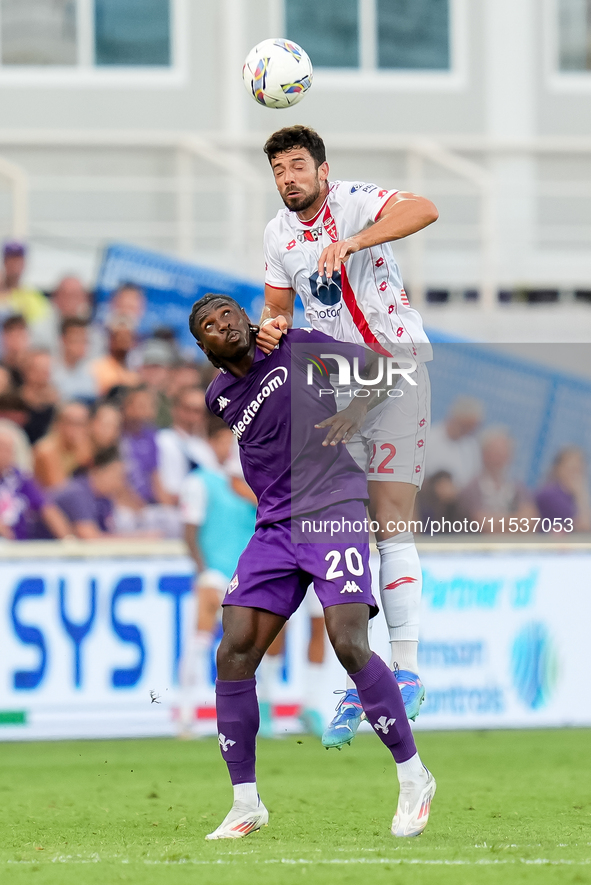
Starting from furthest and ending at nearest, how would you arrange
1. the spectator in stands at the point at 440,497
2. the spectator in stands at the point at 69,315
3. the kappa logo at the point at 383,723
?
the spectator in stands at the point at 69,315
the spectator in stands at the point at 440,497
the kappa logo at the point at 383,723

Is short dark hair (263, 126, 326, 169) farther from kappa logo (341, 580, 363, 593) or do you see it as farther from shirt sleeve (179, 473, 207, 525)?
shirt sleeve (179, 473, 207, 525)

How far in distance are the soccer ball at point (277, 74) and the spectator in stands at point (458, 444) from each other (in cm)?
593

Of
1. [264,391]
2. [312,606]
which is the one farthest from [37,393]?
[264,391]

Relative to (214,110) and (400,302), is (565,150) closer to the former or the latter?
(214,110)

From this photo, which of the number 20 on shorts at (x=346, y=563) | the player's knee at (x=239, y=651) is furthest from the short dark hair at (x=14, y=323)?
the number 20 on shorts at (x=346, y=563)

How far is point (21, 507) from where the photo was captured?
38.8 ft

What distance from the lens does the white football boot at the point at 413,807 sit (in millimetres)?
6250

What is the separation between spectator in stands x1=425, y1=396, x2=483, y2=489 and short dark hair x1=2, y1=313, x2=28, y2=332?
147 inches

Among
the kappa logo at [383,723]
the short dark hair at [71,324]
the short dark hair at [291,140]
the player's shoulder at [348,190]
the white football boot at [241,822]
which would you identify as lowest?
the white football boot at [241,822]

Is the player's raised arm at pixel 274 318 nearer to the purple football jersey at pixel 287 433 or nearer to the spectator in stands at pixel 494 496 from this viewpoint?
the purple football jersey at pixel 287 433

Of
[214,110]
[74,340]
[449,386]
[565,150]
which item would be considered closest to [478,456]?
[449,386]

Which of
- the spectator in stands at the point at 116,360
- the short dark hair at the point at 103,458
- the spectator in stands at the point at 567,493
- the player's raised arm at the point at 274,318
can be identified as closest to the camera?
the player's raised arm at the point at 274,318

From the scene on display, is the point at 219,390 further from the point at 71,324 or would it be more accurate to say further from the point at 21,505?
the point at 71,324

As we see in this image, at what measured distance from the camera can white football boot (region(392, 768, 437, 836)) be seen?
6.25 m
